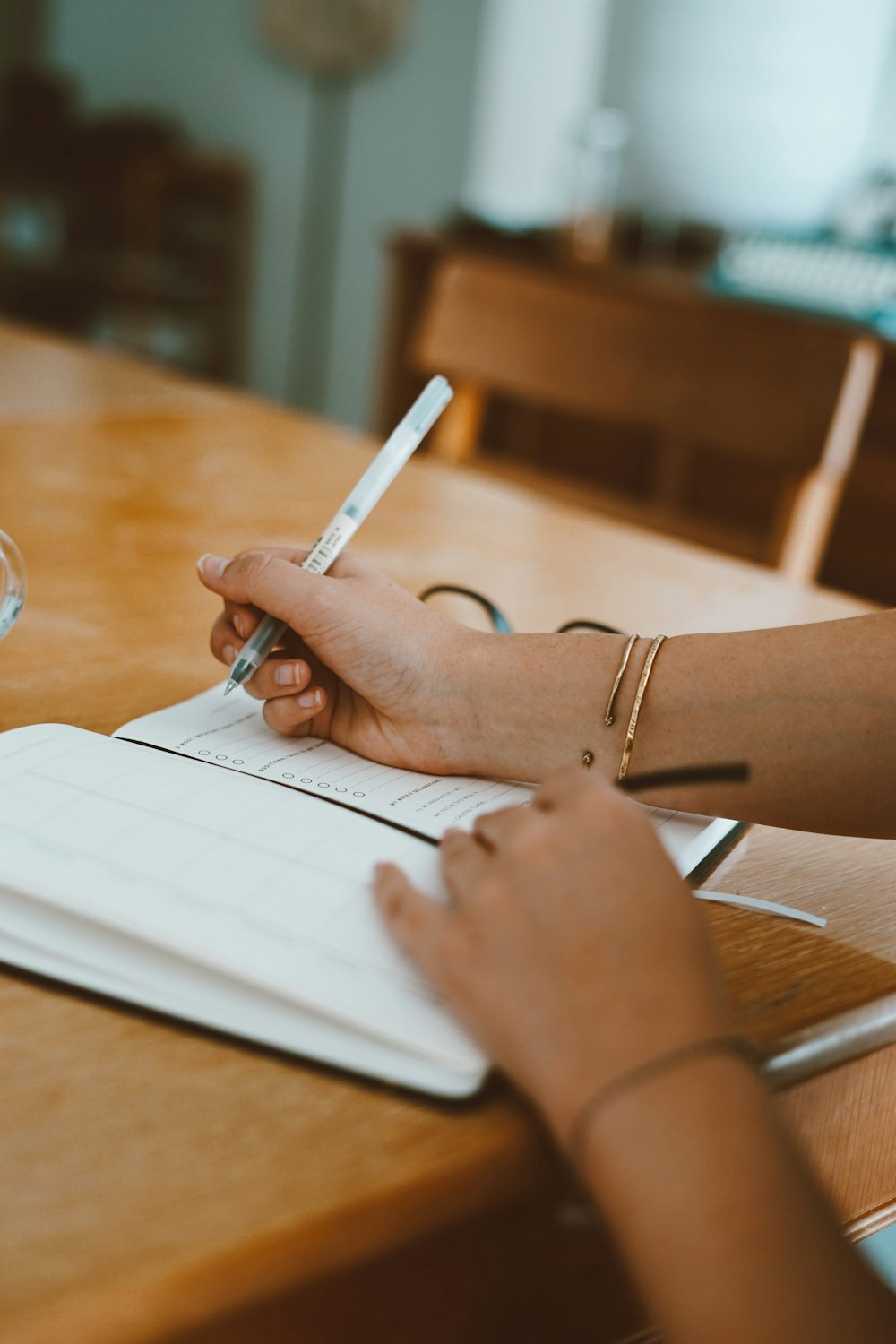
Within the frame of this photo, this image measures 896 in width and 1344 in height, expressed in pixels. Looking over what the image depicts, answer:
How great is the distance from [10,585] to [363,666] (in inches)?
8.2

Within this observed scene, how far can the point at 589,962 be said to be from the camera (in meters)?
0.42

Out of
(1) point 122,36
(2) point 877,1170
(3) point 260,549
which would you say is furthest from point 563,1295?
(1) point 122,36

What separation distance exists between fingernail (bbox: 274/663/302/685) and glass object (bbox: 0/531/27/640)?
157 mm

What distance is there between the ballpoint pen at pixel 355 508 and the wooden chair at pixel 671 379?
2.19ft

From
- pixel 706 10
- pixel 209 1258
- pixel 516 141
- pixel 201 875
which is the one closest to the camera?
pixel 209 1258

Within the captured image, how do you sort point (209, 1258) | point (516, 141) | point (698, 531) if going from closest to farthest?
1. point (209, 1258)
2. point (698, 531)
3. point (516, 141)

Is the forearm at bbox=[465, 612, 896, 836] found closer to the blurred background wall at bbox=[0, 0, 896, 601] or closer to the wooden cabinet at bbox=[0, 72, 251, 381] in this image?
the blurred background wall at bbox=[0, 0, 896, 601]

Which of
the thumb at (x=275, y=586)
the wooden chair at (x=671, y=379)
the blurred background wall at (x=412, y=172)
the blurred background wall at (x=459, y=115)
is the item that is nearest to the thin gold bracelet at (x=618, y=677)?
the thumb at (x=275, y=586)

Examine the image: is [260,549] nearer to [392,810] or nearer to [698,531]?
[392,810]

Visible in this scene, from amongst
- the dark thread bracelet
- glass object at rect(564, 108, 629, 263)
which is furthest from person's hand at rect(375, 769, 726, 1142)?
glass object at rect(564, 108, 629, 263)

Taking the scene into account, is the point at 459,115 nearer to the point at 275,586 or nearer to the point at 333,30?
the point at 333,30

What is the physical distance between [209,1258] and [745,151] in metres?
3.48

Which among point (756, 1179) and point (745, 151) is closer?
point (756, 1179)

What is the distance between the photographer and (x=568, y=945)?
16.8 inches
